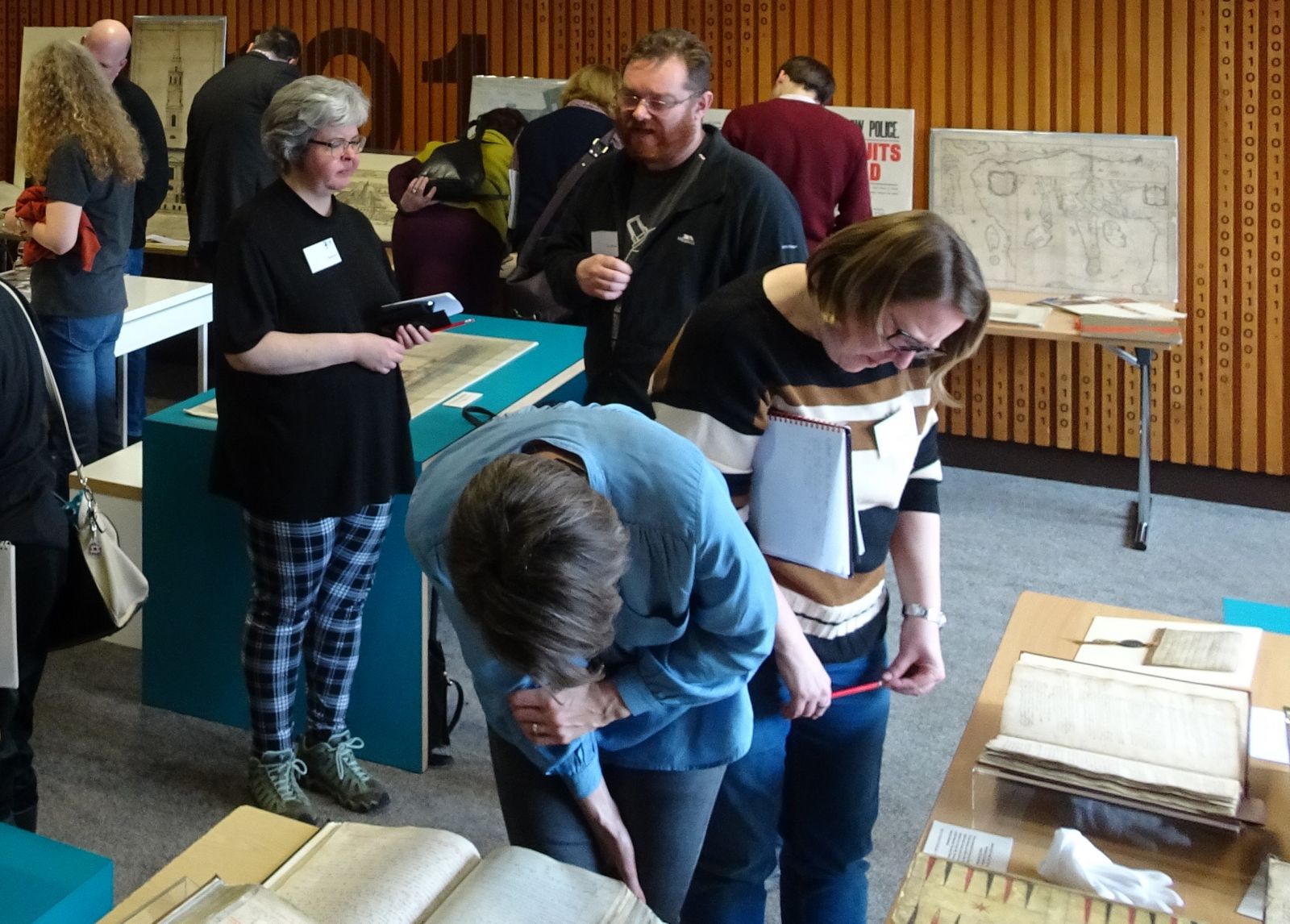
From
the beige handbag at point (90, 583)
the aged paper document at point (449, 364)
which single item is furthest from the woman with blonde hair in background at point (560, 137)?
the beige handbag at point (90, 583)

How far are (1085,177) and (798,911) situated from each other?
4044mm

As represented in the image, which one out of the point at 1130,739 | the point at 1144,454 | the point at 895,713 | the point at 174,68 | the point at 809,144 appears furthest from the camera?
the point at 174,68

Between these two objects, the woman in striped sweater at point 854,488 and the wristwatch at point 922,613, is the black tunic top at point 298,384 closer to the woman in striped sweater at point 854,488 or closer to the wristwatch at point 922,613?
A: the woman in striped sweater at point 854,488

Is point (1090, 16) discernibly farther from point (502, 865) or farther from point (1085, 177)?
point (502, 865)

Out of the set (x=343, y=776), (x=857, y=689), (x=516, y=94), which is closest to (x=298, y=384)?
(x=343, y=776)

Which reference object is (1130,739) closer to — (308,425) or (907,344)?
(907,344)

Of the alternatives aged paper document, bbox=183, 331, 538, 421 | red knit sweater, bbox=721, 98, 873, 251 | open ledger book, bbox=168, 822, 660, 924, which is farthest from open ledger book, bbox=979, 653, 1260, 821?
red knit sweater, bbox=721, 98, 873, 251

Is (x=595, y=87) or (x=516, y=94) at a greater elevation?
(x=516, y=94)

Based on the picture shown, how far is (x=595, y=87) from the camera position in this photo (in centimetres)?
461

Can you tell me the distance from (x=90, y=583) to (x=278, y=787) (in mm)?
806

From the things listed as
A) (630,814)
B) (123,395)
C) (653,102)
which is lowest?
(630,814)

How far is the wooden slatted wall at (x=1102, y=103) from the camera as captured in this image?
5324 millimetres

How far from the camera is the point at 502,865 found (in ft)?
4.91

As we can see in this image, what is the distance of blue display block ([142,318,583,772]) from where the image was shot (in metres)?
3.42
